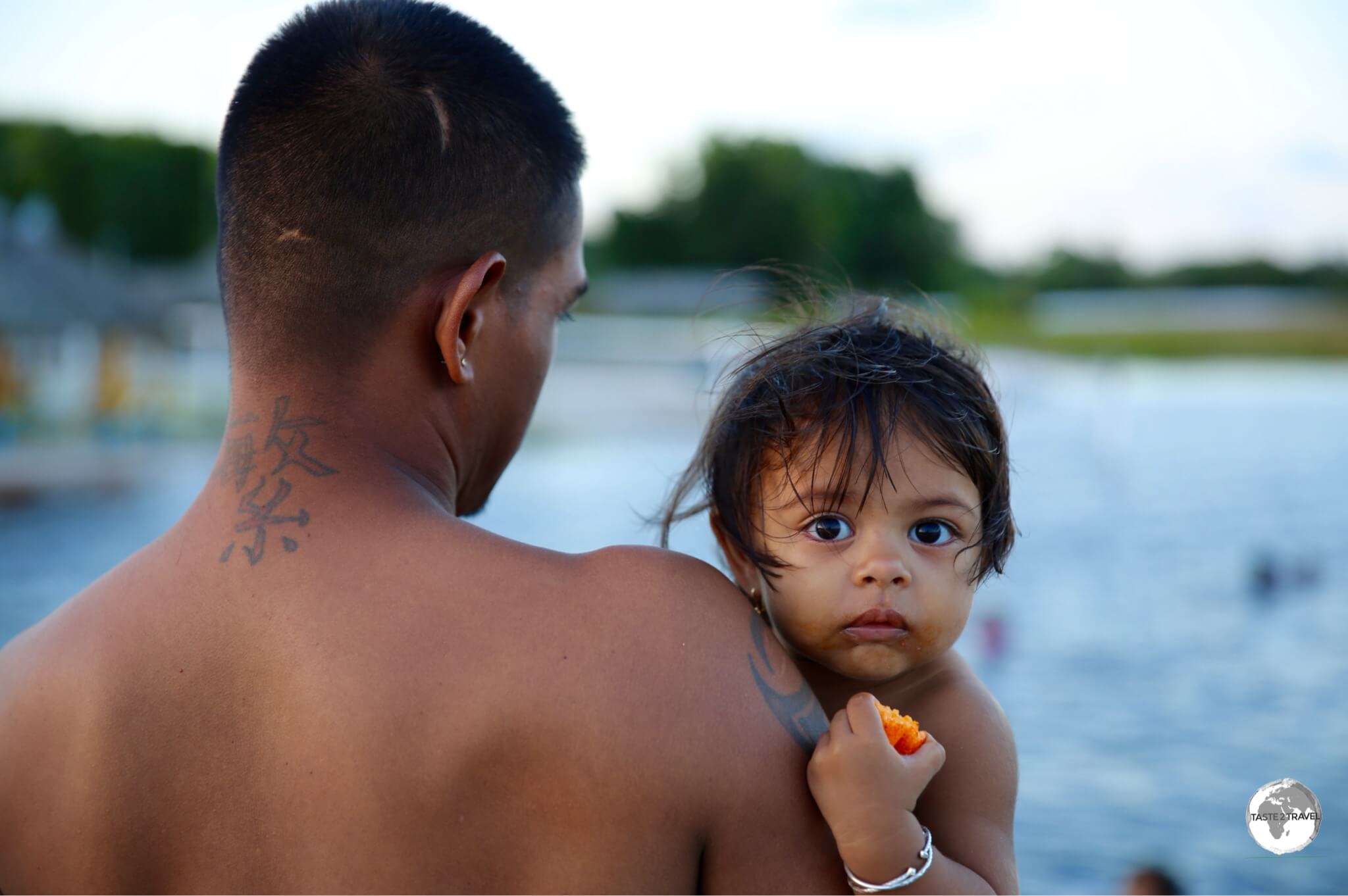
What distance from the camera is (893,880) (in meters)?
1.53

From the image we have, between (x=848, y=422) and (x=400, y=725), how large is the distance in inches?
32.2

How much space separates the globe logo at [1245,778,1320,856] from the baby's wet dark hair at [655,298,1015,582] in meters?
0.75

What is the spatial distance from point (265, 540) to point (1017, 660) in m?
12.6

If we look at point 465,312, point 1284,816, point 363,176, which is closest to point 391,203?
point 363,176

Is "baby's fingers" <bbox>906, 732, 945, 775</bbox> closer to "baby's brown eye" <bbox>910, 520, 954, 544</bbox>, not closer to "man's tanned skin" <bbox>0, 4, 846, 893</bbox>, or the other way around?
"man's tanned skin" <bbox>0, 4, 846, 893</bbox>

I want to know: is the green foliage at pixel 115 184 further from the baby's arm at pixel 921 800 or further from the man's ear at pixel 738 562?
the baby's arm at pixel 921 800

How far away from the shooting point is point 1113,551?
19141 mm

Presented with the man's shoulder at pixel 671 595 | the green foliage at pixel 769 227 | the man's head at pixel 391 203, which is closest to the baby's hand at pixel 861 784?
the man's shoulder at pixel 671 595

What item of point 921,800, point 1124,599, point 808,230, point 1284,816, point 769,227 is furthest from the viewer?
point 769,227

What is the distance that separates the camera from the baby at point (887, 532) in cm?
179

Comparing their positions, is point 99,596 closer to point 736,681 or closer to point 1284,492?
point 736,681

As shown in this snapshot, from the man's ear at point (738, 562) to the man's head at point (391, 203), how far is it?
15.1 inches

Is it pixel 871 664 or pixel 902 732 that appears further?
pixel 871 664

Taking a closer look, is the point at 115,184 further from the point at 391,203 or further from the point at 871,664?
the point at 871,664
